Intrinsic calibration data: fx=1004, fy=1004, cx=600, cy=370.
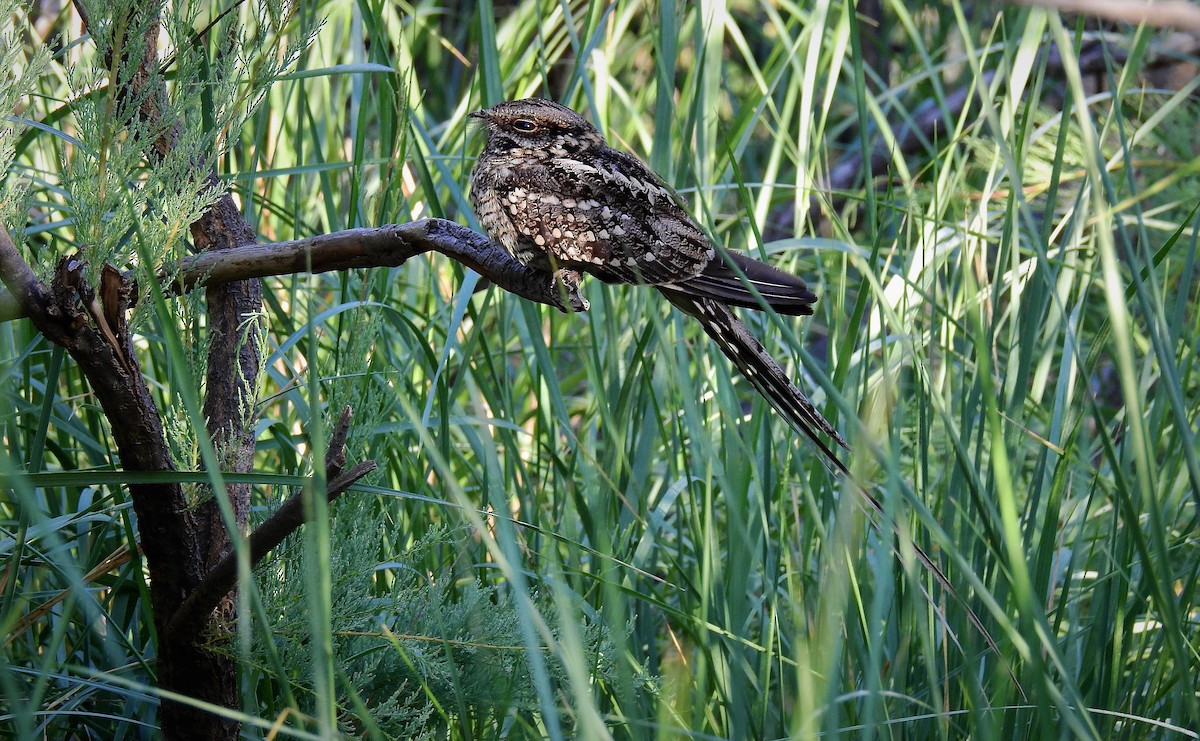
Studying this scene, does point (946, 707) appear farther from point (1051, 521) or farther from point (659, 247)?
point (659, 247)

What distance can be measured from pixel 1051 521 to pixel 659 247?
738 mm

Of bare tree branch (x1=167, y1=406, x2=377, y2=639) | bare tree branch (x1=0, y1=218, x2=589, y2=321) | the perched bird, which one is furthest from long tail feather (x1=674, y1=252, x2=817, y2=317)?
bare tree branch (x1=167, y1=406, x2=377, y2=639)

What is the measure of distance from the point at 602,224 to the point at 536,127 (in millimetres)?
257

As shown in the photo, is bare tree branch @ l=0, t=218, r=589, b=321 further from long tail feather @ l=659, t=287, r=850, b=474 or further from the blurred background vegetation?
long tail feather @ l=659, t=287, r=850, b=474

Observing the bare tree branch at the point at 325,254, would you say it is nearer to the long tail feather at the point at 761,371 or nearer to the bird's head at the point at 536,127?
the long tail feather at the point at 761,371

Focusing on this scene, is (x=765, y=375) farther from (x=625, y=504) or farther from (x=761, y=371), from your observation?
(x=625, y=504)

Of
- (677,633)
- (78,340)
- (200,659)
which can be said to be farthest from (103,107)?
(677,633)

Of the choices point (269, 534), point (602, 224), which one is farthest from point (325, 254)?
point (602, 224)

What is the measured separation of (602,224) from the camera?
175cm

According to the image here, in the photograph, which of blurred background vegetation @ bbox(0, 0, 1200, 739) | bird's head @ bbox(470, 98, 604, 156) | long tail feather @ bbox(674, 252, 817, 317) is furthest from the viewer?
bird's head @ bbox(470, 98, 604, 156)

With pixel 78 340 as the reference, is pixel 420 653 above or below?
below

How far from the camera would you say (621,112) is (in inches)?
138

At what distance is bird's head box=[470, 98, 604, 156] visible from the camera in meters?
1.84

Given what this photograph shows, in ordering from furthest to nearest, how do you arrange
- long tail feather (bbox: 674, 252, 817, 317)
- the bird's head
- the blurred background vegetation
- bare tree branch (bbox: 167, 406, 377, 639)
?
1. the bird's head
2. long tail feather (bbox: 674, 252, 817, 317)
3. bare tree branch (bbox: 167, 406, 377, 639)
4. the blurred background vegetation
